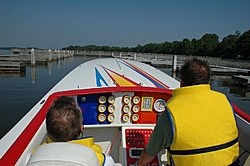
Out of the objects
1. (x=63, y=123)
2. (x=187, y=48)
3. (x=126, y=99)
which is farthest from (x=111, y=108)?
(x=187, y=48)

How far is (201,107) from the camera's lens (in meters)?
1.43

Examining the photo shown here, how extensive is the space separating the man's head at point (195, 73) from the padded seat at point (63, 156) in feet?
2.99

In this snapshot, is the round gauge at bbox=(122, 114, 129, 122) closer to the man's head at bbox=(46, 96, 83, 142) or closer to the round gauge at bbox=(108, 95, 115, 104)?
the round gauge at bbox=(108, 95, 115, 104)

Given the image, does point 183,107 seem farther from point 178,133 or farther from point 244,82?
point 244,82

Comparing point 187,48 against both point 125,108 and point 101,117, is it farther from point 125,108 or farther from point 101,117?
point 101,117

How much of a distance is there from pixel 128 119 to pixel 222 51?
55111 mm

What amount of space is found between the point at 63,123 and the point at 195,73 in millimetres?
987

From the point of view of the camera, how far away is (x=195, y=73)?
5.10 ft

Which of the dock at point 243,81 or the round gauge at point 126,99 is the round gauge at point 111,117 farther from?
the dock at point 243,81

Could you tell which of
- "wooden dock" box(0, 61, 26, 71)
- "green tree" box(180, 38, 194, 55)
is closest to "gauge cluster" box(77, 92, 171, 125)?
"wooden dock" box(0, 61, 26, 71)

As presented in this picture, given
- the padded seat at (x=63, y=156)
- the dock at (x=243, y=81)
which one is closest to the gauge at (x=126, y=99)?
the padded seat at (x=63, y=156)

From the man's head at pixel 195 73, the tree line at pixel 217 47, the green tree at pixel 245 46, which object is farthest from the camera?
the tree line at pixel 217 47

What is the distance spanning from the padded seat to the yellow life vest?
641 mm

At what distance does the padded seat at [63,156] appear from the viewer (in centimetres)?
93
